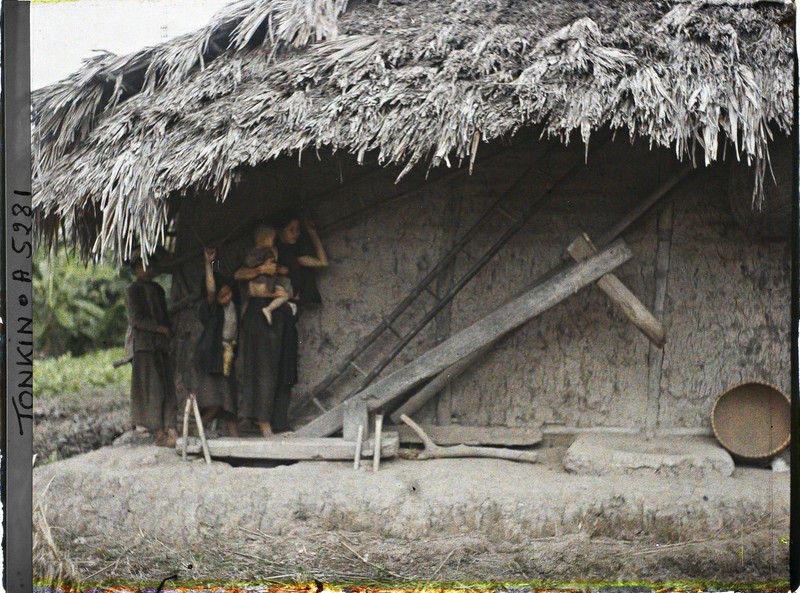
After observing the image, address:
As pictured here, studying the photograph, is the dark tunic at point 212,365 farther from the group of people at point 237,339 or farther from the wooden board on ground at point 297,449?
the wooden board on ground at point 297,449

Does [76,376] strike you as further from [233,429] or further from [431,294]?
[431,294]

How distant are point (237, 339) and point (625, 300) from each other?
230cm

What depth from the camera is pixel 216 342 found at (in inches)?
197

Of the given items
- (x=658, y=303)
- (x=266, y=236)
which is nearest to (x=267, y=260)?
(x=266, y=236)

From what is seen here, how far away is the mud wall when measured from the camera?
4922 millimetres

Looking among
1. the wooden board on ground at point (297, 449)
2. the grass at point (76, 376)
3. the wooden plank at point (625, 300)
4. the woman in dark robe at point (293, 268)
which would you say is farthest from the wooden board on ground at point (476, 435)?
the grass at point (76, 376)

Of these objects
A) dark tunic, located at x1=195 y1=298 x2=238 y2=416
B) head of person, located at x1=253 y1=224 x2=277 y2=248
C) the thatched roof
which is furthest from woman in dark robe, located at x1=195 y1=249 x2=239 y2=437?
the thatched roof

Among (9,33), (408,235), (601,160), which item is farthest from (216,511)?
(601,160)

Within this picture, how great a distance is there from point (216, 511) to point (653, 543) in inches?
90.3

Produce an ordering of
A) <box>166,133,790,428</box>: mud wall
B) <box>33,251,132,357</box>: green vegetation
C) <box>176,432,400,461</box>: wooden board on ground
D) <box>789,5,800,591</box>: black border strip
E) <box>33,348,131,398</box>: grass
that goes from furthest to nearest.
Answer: <box>33,251,132,357</box>: green vegetation < <box>33,348,131,398</box>: grass < <box>166,133,790,428</box>: mud wall < <box>176,432,400,461</box>: wooden board on ground < <box>789,5,800,591</box>: black border strip

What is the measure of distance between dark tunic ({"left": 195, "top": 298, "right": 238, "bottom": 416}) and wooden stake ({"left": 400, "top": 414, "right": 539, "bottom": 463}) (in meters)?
1.10

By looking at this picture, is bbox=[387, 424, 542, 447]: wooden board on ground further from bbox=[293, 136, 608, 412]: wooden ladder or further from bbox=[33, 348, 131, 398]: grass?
bbox=[33, 348, 131, 398]: grass

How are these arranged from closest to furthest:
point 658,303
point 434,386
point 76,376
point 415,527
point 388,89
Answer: point 388,89 < point 415,527 < point 658,303 < point 434,386 < point 76,376

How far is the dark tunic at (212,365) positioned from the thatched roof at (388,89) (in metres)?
0.68
